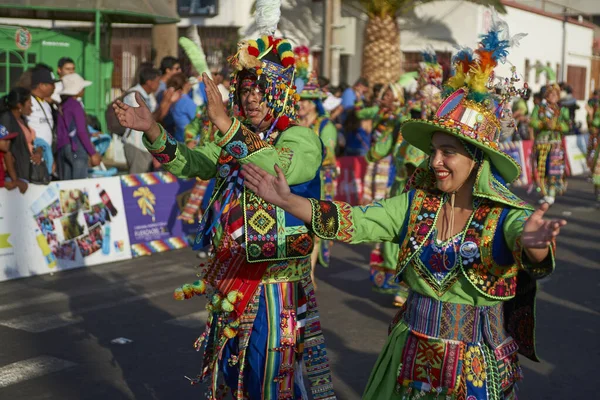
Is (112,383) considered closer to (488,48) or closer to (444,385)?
(444,385)

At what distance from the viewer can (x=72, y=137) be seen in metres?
11.3

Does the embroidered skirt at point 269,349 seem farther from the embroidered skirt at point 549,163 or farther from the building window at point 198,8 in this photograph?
the building window at point 198,8

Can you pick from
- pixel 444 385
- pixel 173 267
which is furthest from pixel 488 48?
pixel 173 267

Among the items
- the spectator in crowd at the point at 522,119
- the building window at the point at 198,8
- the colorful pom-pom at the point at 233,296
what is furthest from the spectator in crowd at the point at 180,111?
the building window at the point at 198,8

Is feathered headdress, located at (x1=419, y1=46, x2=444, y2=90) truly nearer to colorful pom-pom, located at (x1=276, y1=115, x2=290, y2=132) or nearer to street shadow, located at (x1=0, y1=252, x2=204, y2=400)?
Result: street shadow, located at (x1=0, y1=252, x2=204, y2=400)

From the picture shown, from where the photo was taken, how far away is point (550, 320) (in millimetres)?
8250

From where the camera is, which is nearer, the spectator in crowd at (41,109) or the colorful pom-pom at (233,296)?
the colorful pom-pom at (233,296)

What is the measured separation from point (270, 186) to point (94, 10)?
12.7m

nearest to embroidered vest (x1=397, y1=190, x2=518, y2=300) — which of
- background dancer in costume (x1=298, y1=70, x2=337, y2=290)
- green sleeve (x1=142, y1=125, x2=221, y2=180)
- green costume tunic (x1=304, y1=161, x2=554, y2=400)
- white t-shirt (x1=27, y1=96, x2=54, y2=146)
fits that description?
green costume tunic (x1=304, y1=161, x2=554, y2=400)

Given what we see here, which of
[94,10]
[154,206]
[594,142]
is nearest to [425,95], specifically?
[154,206]

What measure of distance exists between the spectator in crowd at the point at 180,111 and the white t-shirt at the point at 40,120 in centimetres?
181

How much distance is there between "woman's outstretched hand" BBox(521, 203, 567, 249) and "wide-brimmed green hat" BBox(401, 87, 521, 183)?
16.2 inches

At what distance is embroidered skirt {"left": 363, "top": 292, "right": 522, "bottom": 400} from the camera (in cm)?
379

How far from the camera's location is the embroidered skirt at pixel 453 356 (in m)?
3.79
